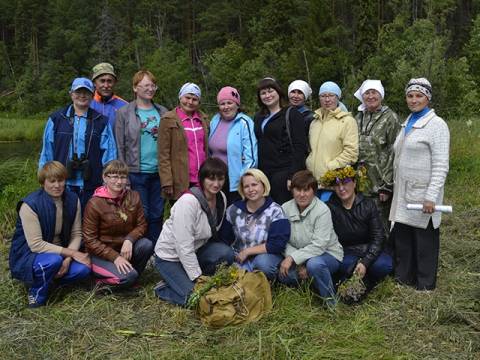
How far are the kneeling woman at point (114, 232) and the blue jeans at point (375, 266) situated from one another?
162 cm

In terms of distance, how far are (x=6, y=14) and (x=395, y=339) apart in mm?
57867

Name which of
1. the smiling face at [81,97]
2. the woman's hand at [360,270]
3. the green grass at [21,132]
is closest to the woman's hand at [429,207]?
the woman's hand at [360,270]

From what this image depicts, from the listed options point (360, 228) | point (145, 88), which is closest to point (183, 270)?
point (360, 228)

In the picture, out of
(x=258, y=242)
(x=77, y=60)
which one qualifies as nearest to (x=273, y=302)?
(x=258, y=242)

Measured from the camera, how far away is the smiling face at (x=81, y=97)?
4.43 metres

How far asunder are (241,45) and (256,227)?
1228 inches

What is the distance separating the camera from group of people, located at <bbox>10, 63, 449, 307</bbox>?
3.97 m

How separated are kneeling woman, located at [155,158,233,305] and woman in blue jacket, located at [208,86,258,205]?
17.7 inches

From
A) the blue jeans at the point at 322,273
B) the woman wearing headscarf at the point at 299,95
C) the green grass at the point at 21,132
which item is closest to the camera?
the blue jeans at the point at 322,273

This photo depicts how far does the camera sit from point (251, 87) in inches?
1030

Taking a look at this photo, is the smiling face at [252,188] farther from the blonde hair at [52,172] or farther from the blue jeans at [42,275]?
the blue jeans at [42,275]

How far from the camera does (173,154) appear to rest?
4523 millimetres

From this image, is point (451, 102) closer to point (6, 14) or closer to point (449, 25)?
point (449, 25)

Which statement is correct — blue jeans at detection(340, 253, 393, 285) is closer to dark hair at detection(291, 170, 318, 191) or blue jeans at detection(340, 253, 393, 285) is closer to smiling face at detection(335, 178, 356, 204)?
smiling face at detection(335, 178, 356, 204)
